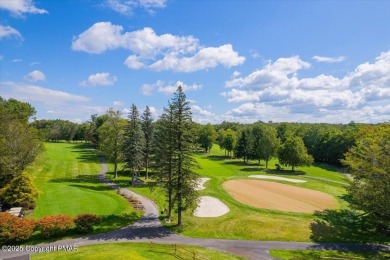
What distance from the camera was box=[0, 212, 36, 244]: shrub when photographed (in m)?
26.0

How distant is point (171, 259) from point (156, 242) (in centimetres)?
449

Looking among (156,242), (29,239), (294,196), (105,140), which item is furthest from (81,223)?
(294,196)

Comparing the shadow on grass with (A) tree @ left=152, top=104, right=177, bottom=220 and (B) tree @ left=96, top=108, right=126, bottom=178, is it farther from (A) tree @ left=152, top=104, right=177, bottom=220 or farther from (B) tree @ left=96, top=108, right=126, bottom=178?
(B) tree @ left=96, top=108, right=126, bottom=178

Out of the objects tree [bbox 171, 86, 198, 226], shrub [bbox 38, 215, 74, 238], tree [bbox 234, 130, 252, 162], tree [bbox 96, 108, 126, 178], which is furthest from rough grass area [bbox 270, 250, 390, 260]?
tree [bbox 234, 130, 252, 162]

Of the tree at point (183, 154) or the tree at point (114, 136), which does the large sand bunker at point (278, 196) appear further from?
the tree at point (114, 136)

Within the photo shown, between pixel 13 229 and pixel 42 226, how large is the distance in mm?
2374

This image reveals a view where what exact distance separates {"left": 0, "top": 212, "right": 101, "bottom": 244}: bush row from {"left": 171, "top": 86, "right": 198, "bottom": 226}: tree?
31.1 ft

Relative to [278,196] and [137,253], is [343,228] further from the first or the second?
[137,253]

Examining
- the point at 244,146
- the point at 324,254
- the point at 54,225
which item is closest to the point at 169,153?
the point at 54,225

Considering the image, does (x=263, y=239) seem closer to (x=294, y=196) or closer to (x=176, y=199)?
(x=176, y=199)

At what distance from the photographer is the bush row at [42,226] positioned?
85.6 ft

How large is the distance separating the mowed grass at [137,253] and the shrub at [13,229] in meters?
3.84

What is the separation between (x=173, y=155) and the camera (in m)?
33.6

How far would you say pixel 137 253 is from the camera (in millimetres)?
24141
